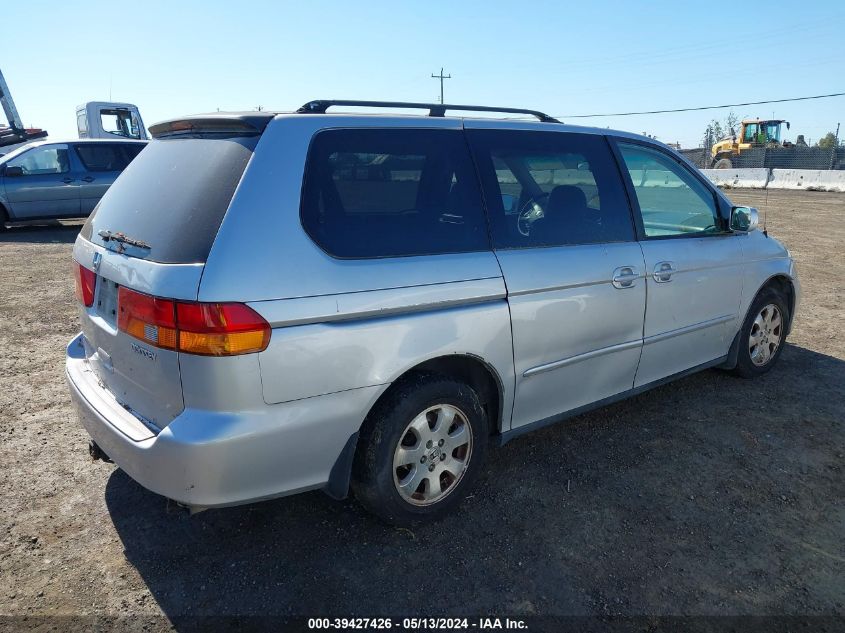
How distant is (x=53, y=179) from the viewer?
12.1m

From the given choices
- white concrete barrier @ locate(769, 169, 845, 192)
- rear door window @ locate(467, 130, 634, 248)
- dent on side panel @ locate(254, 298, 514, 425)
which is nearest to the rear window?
dent on side panel @ locate(254, 298, 514, 425)

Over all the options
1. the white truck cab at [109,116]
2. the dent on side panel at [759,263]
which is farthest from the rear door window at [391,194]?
the white truck cab at [109,116]

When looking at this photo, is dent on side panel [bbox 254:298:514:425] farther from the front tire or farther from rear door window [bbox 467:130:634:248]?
rear door window [bbox 467:130:634:248]

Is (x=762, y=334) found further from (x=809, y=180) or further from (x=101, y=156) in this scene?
(x=809, y=180)

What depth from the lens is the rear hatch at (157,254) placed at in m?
2.25

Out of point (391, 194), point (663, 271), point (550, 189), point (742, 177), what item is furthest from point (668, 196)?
point (742, 177)

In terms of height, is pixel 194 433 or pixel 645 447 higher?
pixel 194 433

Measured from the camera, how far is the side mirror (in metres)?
4.17

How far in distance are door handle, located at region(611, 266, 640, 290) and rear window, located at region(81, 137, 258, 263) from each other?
80.3 inches

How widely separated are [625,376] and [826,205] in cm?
2070

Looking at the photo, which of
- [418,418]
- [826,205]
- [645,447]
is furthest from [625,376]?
[826,205]

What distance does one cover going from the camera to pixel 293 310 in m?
2.26

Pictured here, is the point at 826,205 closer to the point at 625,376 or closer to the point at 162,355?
the point at 625,376

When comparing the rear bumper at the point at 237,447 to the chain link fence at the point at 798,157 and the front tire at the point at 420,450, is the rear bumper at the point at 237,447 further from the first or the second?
the chain link fence at the point at 798,157
